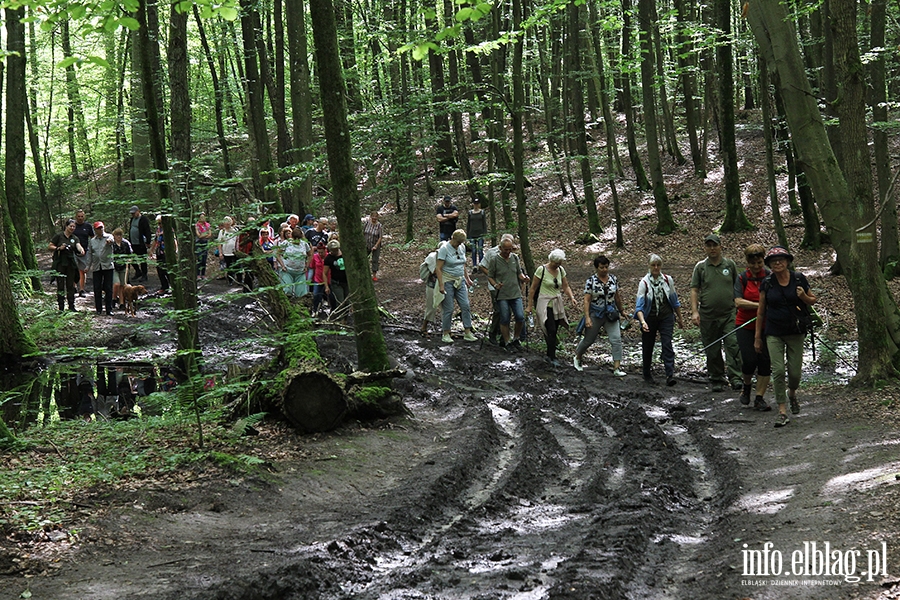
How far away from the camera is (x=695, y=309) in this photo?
11.3 m

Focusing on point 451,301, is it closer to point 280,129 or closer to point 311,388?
point 311,388

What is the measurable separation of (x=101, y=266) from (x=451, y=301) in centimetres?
886

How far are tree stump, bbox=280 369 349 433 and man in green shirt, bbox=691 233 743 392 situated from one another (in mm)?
5412

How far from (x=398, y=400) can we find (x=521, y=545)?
4.42 meters

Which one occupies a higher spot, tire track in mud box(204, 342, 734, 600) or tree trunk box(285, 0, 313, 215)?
tree trunk box(285, 0, 313, 215)

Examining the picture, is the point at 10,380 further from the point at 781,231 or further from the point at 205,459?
the point at 781,231

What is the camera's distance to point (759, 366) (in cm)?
967

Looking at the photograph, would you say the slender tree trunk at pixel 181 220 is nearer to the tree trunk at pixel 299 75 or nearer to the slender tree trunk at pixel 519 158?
the slender tree trunk at pixel 519 158

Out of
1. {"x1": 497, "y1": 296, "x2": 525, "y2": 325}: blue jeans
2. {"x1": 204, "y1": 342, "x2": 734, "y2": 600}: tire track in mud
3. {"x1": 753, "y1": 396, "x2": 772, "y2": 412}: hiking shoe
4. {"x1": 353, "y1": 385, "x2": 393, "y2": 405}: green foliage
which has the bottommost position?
{"x1": 753, "y1": 396, "x2": 772, "y2": 412}: hiking shoe

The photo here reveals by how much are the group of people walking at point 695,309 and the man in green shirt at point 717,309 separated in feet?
0.05

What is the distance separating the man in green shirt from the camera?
11352 mm

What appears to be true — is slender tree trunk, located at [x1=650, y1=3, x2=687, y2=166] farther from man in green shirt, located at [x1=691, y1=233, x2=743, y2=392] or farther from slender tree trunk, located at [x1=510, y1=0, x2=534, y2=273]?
man in green shirt, located at [x1=691, y1=233, x2=743, y2=392]

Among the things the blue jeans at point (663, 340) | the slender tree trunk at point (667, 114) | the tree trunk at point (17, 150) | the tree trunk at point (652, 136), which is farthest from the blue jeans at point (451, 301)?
the slender tree trunk at point (667, 114)

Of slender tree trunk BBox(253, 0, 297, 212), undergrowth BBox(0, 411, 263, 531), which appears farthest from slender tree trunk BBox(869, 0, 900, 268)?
slender tree trunk BBox(253, 0, 297, 212)
